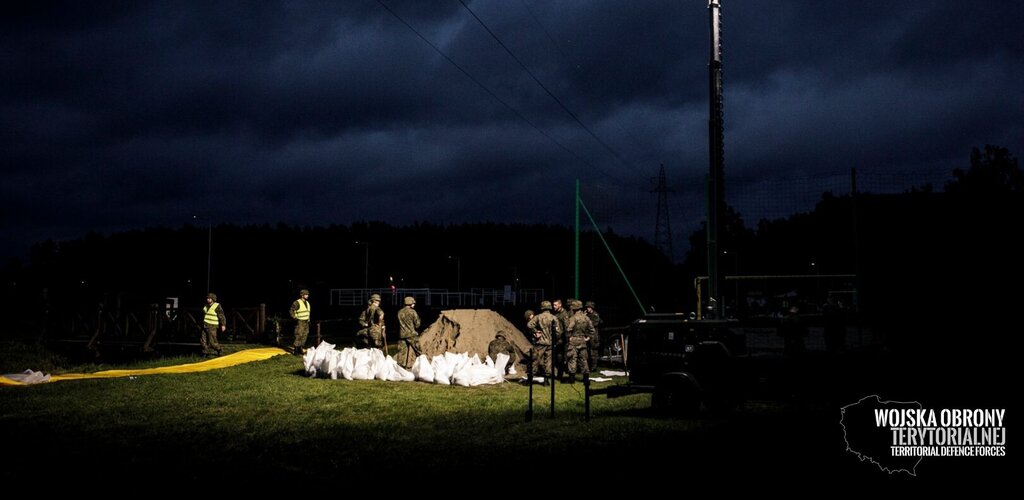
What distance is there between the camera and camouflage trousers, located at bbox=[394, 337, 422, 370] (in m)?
17.6

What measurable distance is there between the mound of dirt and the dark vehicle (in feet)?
26.0

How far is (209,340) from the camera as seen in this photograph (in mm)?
19094

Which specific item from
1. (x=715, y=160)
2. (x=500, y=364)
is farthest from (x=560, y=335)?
(x=715, y=160)

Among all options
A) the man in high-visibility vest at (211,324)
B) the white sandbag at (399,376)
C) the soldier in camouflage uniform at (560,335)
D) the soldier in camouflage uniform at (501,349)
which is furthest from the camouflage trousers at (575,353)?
the man in high-visibility vest at (211,324)

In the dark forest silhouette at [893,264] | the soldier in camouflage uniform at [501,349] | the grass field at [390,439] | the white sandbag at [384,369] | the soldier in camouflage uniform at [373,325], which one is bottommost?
the grass field at [390,439]

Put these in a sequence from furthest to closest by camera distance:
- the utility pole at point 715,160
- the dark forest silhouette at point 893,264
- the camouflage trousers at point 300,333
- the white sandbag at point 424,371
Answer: the camouflage trousers at point 300,333 → the white sandbag at point 424,371 → the utility pole at point 715,160 → the dark forest silhouette at point 893,264

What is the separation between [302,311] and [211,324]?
2371 mm

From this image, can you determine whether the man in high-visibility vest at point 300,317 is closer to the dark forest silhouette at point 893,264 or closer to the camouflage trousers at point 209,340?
the camouflage trousers at point 209,340

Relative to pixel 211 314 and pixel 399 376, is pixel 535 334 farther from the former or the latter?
pixel 211 314

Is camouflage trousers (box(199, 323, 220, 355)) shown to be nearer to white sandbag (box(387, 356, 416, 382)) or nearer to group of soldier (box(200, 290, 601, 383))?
group of soldier (box(200, 290, 601, 383))

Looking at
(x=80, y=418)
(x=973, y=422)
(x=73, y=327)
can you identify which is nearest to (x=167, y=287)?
(x=73, y=327)

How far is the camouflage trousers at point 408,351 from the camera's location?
17.6 metres

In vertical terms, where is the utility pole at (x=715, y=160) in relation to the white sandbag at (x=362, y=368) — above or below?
above

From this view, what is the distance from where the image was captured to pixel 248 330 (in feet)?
79.9
